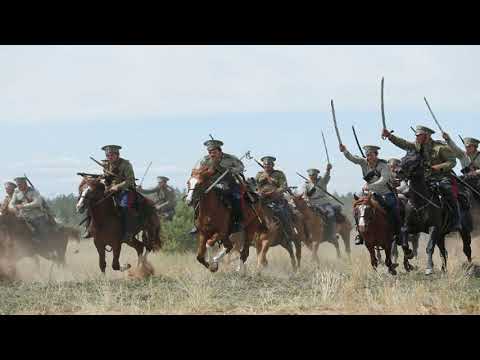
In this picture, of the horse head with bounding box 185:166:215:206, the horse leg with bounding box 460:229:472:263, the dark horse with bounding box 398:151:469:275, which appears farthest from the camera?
the horse leg with bounding box 460:229:472:263

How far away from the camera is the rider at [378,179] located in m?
19.5

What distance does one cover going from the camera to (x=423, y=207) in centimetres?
1975

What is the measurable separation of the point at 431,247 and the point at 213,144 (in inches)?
193

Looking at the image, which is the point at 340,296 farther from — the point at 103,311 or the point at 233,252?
the point at 233,252

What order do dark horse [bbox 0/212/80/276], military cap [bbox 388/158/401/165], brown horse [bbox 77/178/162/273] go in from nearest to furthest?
brown horse [bbox 77/178/162/273]
military cap [bbox 388/158/401/165]
dark horse [bbox 0/212/80/276]

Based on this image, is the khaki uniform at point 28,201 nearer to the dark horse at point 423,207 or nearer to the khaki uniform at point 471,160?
the dark horse at point 423,207

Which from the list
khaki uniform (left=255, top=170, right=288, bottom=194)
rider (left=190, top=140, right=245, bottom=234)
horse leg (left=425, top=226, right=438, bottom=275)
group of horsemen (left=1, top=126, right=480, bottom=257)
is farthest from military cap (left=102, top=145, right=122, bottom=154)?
horse leg (left=425, top=226, right=438, bottom=275)

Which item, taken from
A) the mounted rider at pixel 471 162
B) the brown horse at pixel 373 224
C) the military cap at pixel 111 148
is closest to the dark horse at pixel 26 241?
the military cap at pixel 111 148

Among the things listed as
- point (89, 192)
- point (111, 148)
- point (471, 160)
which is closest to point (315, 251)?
point (471, 160)

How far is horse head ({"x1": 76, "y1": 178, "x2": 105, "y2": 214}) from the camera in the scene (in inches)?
771

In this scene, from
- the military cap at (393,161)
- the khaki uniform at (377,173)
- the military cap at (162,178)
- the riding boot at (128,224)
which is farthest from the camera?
the military cap at (162,178)

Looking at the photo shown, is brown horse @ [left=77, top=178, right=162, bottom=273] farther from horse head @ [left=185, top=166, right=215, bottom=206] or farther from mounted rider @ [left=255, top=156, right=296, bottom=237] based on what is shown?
mounted rider @ [left=255, top=156, right=296, bottom=237]

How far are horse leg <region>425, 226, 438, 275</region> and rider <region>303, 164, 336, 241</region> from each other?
592cm

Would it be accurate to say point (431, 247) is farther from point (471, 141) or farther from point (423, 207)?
point (471, 141)
